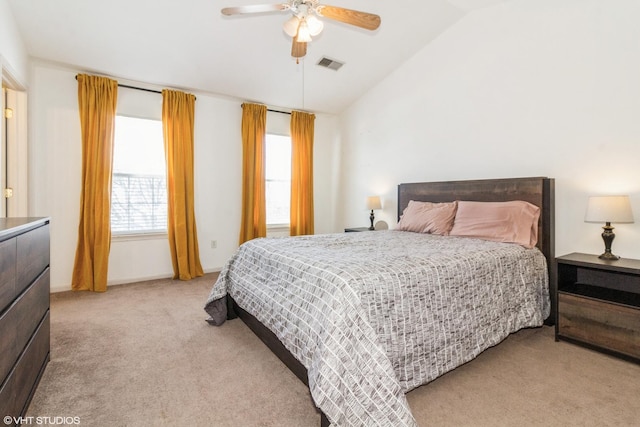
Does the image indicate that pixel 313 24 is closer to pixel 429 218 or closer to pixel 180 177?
pixel 429 218

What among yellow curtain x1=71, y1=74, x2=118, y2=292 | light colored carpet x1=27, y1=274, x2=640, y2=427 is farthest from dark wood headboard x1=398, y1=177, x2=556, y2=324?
yellow curtain x1=71, y1=74, x2=118, y2=292

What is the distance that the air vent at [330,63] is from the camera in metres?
3.91

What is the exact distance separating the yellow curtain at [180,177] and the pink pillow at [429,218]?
2.70m

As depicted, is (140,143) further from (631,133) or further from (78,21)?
(631,133)

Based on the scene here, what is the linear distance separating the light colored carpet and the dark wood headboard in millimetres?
702

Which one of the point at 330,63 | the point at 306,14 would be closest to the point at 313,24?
the point at 306,14

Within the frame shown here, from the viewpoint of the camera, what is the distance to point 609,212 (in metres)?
2.25

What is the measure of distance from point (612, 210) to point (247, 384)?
9.01ft

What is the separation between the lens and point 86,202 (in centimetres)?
350

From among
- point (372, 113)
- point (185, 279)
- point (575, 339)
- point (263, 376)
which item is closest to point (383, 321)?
point (263, 376)

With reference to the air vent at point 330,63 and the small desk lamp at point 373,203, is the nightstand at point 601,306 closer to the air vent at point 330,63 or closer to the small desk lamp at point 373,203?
the small desk lamp at point 373,203

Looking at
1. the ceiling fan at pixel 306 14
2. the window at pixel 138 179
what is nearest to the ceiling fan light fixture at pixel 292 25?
the ceiling fan at pixel 306 14

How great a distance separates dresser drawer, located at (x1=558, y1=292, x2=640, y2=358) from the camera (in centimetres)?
202

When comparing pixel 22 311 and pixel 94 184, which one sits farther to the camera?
pixel 94 184
